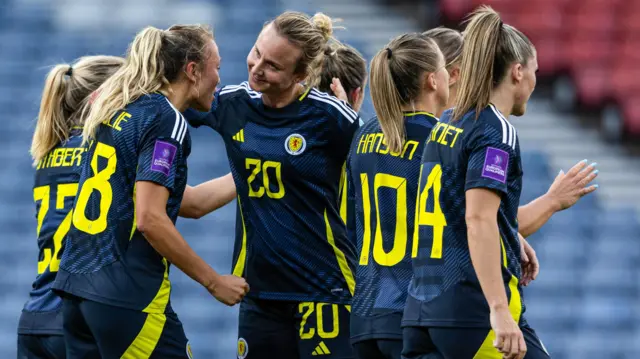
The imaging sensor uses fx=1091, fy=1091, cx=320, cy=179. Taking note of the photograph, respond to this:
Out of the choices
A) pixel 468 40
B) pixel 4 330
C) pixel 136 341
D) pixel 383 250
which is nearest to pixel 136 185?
pixel 136 341

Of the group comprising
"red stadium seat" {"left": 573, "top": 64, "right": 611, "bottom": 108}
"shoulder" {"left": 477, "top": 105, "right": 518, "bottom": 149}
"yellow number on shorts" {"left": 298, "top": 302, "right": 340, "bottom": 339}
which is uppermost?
"red stadium seat" {"left": 573, "top": 64, "right": 611, "bottom": 108}

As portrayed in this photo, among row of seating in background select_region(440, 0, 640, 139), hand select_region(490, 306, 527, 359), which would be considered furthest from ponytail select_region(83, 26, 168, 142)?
row of seating in background select_region(440, 0, 640, 139)

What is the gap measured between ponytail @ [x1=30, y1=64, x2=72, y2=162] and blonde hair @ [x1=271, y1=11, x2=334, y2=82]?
1.06 metres

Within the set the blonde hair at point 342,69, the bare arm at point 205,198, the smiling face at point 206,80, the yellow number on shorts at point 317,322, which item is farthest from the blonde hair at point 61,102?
the yellow number on shorts at point 317,322

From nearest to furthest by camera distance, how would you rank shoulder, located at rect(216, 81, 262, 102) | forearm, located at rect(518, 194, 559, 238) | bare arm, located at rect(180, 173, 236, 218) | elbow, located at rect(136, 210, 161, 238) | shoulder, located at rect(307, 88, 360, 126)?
elbow, located at rect(136, 210, 161, 238) < forearm, located at rect(518, 194, 559, 238) < shoulder, located at rect(307, 88, 360, 126) < shoulder, located at rect(216, 81, 262, 102) < bare arm, located at rect(180, 173, 236, 218)

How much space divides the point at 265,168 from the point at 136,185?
2.51 ft

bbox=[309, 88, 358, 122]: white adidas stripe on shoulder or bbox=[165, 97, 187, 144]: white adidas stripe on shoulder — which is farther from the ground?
bbox=[309, 88, 358, 122]: white adidas stripe on shoulder

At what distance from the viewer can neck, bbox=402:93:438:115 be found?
450cm

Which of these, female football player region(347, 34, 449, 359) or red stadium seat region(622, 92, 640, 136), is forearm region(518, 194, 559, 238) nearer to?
female football player region(347, 34, 449, 359)

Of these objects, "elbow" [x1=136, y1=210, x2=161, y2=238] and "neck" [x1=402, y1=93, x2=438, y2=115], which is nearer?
"elbow" [x1=136, y1=210, x2=161, y2=238]

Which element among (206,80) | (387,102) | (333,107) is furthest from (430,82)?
(206,80)

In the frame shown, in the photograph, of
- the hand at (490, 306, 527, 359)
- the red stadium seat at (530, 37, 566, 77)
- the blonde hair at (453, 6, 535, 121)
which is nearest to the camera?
the hand at (490, 306, 527, 359)

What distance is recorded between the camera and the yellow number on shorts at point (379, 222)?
438 cm

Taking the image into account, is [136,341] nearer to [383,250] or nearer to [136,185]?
[136,185]
